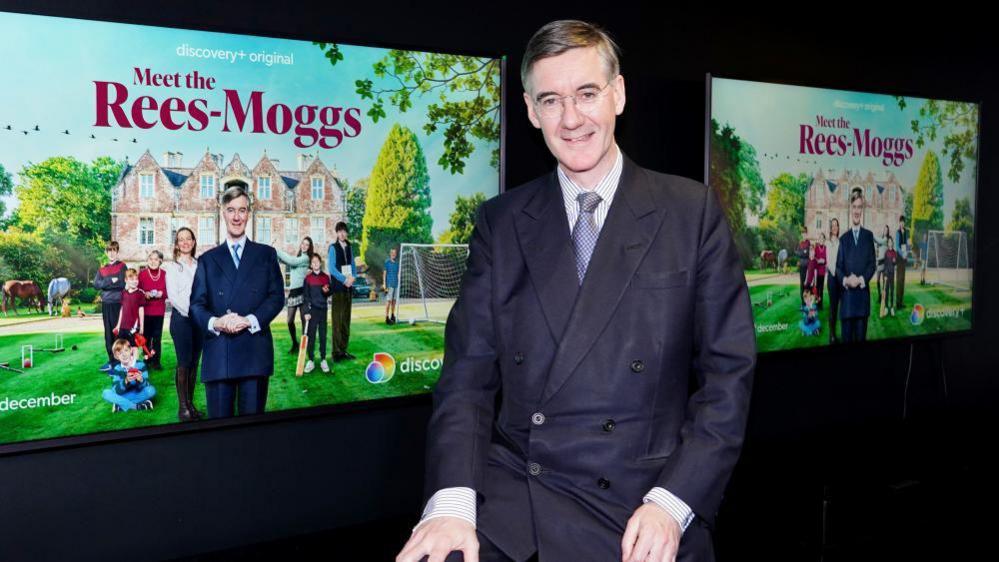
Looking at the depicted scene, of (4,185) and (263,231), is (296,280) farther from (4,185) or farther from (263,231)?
(4,185)

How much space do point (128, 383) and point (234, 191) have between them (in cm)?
64

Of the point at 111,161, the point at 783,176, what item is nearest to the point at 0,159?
the point at 111,161

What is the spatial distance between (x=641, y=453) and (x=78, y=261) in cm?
170

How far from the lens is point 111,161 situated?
2.54 meters

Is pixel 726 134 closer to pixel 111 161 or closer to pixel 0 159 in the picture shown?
pixel 111 161

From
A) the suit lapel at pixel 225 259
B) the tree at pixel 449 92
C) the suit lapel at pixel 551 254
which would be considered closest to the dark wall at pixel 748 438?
the tree at pixel 449 92

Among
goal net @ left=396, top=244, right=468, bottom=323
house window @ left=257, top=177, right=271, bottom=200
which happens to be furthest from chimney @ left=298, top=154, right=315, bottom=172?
goal net @ left=396, top=244, right=468, bottom=323

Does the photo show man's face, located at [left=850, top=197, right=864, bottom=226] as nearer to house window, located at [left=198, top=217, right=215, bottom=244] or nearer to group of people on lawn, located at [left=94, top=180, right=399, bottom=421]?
group of people on lawn, located at [left=94, top=180, right=399, bottom=421]

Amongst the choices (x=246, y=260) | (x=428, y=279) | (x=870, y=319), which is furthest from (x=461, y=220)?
(x=870, y=319)

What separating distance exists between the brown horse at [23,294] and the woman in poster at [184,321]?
0.34 metres

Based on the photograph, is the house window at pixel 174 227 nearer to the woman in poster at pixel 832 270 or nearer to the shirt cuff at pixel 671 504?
the shirt cuff at pixel 671 504

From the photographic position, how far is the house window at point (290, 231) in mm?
2881

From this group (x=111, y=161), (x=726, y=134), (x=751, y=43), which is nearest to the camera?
(x=111, y=161)

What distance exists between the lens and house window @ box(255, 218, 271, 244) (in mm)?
2826
